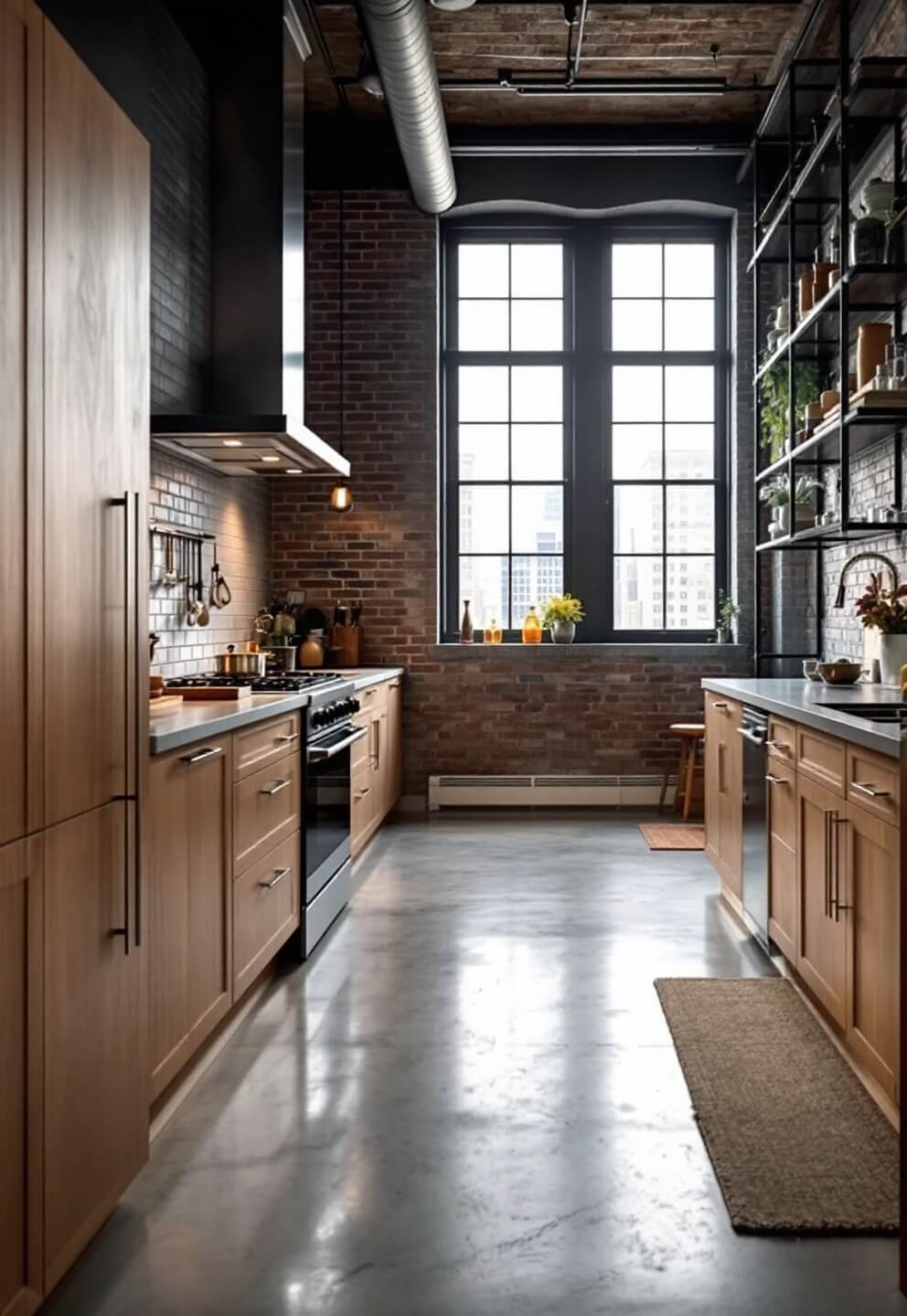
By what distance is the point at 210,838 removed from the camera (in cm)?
315

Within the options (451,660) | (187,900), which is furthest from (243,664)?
(451,660)

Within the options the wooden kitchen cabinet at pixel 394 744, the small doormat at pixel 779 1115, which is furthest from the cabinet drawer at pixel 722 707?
the wooden kitchen cabinet at pixel 394 744

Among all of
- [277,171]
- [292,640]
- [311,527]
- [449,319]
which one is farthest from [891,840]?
[449,319]

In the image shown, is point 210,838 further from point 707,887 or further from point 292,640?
point 292,640

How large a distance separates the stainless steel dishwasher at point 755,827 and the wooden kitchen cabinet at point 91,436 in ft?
8.57

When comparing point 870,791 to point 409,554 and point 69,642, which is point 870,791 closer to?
point 69,642

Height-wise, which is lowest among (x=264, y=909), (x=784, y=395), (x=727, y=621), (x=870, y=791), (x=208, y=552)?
(x=264, y=909)

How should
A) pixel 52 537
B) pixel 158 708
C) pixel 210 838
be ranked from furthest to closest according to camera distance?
1. pixel 158 708
2. pixel 210 838
3. pixel 52 537

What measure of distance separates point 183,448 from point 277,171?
133 cm

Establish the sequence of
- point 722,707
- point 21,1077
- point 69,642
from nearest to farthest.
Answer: point 21,1077, point 69,642, point 722,707

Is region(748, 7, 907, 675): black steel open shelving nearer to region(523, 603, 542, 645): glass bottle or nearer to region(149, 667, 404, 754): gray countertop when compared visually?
region(523, 603, 542, 645): glass bottle

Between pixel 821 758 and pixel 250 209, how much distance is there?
3625 millimetres

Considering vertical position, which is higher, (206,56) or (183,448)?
(206,56)

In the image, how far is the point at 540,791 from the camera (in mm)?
7926
